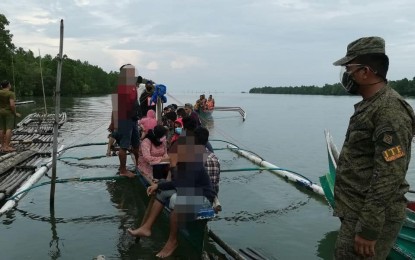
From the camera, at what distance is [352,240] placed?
264 cm

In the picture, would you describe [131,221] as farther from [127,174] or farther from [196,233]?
[196,233]

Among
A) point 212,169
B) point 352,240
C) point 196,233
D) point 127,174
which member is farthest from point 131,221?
point 352,240

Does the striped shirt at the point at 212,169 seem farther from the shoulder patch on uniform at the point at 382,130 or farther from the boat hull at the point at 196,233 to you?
the shoulder patch on uniform at the point at 382,130

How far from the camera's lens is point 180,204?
16.7 ft

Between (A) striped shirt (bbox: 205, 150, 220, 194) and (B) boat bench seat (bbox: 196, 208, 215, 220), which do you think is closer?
(B) boat bench seat (bbox: 196, 208, 215, 220)

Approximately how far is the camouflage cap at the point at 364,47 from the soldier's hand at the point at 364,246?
119 cm

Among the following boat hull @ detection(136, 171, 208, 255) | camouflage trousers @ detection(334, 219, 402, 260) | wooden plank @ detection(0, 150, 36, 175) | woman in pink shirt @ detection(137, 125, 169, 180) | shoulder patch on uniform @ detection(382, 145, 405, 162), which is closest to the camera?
shoulder patch on uniform @ detection(382, 145, 405, 162)

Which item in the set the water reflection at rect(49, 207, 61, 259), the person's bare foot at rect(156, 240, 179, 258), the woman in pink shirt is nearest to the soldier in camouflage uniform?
the person's bare foot at rect(156, 240, 179, 258)

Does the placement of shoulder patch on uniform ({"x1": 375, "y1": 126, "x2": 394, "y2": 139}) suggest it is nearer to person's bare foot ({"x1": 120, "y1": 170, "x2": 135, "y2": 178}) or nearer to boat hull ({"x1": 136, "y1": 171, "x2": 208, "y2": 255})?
boat hull ({"x1": 136, "y1": 171, "x2": 208, "y2": 255})

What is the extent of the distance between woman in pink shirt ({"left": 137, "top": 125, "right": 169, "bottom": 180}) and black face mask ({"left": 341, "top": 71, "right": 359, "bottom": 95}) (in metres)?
4.88

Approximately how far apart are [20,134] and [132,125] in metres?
10.3

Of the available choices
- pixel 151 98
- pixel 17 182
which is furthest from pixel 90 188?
pixel 151 98

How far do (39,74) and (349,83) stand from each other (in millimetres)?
76886

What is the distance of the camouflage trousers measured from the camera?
8.54 feet
